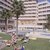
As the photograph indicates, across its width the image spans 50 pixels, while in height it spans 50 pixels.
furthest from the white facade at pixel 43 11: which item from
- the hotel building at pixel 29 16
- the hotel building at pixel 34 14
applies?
the hotel building at pixel 29 16

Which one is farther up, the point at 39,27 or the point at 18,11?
the point at 18,11

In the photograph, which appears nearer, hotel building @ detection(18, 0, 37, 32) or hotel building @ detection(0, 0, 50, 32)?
hotel building @ detection(0, 0, 50, 32)

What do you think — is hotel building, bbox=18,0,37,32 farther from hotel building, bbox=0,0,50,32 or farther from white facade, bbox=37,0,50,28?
white facade, bbox=37,0,50,28

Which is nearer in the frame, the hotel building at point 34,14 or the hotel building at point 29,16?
the hotel building at point 34,14

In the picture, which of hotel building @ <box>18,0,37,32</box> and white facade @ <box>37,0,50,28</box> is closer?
white facade @ <box>37,0,50,28</box>

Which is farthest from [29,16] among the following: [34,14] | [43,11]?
[43,11]

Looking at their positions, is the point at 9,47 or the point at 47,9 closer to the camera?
the point at 9,47

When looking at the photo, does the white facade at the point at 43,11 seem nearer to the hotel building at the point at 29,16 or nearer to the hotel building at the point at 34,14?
the hotel building at the point at 34,14

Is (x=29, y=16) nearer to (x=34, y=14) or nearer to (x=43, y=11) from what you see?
(x=34, y=14)

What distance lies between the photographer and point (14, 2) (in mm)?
61688

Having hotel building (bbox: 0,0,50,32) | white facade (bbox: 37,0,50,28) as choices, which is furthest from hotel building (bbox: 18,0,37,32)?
white facade (bbox: 37,0,50,28)

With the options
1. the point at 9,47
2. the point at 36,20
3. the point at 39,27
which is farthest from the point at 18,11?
the point at 36,20

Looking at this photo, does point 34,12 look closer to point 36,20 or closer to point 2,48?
point 36,20

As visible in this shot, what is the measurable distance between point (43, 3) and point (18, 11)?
85331 millimetres
